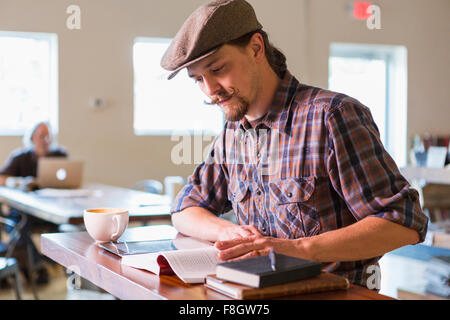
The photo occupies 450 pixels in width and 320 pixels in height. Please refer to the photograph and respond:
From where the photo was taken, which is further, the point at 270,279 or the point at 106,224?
the point at 106,224

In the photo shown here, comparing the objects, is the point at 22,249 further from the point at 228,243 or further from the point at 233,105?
the point at 228,243

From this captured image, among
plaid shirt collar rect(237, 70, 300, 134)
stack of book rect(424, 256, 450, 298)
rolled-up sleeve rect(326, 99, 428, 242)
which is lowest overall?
stack of book rect(424, 256, 450, 298)

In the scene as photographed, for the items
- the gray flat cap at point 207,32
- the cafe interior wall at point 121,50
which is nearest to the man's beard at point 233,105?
the gray flat cap at point 207,32

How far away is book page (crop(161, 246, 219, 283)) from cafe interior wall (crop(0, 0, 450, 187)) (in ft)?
14.0

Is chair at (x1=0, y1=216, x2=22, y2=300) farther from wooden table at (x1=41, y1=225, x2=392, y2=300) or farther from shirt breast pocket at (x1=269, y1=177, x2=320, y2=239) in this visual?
shirt breast pocket at (x1=269, y1=177, x2=320, y2=239)

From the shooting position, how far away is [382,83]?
6523mm

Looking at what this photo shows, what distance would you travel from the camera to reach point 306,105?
140 centimetres

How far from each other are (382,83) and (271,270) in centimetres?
597

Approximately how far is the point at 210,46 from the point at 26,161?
3.71 m

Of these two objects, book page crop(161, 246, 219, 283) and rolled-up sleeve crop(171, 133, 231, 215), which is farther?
rolled-up sleeve crop(171, 133, 231, 215)

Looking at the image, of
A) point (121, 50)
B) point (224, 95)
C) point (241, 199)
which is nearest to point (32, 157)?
point (121, 50)

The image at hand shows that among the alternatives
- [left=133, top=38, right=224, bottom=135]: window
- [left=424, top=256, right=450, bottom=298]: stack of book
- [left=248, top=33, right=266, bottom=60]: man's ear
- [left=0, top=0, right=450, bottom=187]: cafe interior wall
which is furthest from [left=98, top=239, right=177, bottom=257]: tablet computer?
[left=133, top=38, right=224, bottom=135]: window

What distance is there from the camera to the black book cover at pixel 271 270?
907 millimetres

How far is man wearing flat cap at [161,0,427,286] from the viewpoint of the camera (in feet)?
3.91
